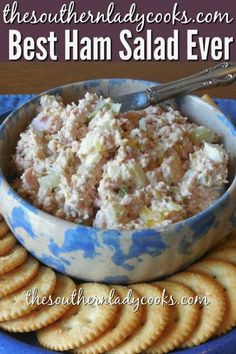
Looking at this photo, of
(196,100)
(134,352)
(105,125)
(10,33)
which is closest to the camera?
(134,352)

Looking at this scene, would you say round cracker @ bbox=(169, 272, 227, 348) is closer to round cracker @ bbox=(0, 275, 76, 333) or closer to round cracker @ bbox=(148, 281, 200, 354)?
round cracker @ bbox=(148, 281, 200, 354)

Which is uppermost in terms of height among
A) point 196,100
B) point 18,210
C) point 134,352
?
point 196,100

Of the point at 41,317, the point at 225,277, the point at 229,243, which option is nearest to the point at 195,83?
the point at 229,243

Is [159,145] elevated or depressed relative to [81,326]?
elevated

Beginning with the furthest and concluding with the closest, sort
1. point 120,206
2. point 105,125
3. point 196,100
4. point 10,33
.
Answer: point 10,33
point 196,100
point 105,125
point 120,206

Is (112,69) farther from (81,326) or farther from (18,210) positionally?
(81,326)

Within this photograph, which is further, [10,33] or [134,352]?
[10,33]

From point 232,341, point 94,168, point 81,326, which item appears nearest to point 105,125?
point 94,168

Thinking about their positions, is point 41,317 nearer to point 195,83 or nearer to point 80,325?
point 80,325
